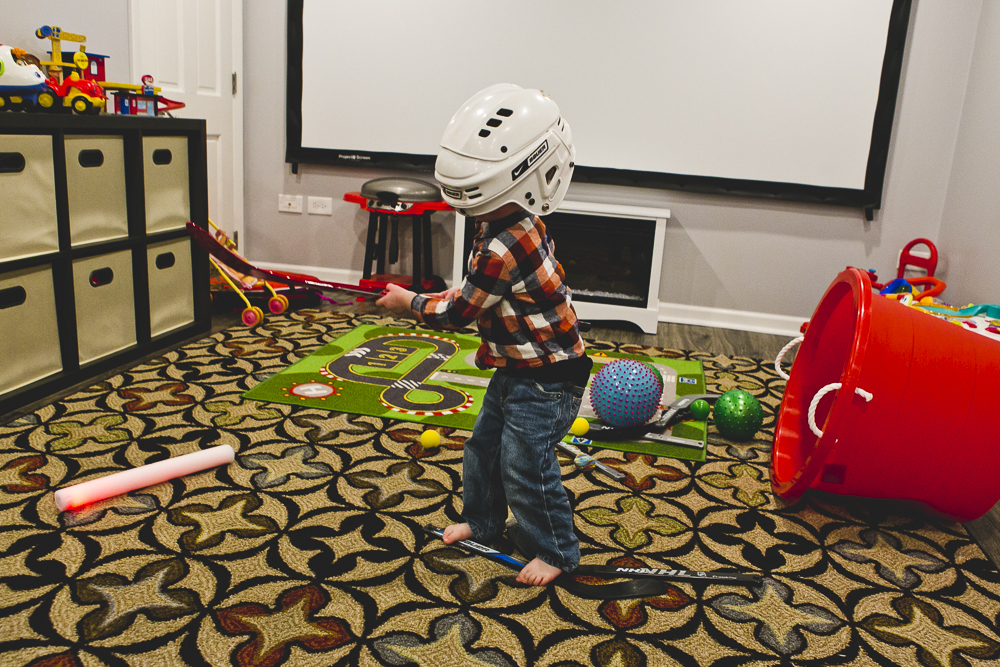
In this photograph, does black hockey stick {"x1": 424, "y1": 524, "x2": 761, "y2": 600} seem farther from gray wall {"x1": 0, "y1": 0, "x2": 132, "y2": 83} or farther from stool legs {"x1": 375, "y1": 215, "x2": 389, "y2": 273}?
stool legs {"x1": 375, "y1": 215, "x2": 389, "y2": 273}

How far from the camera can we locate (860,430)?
5.58 feet

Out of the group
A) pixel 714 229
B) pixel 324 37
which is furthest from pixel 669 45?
pixel 324 37

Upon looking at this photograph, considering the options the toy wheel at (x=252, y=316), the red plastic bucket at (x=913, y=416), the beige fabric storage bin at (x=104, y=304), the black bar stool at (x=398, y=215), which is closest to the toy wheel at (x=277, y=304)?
the toy wheel at (x=252, y=316)

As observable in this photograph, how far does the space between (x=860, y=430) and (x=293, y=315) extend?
7.98ft

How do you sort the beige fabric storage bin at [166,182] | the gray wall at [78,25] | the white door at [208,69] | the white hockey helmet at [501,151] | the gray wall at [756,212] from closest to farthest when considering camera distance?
the white hockey helmet at [501,151], the gray wall at [78,25], the beige fabric storage bin at [166,182], the white door at [208,69], the gray wall at [756,212]

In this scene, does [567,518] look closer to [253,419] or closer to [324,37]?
[253,419]

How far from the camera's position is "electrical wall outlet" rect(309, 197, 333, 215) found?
161 inches

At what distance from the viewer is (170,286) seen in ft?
9.35

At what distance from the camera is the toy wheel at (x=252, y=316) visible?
3.15 m

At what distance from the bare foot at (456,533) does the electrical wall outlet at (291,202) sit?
289 centimetres

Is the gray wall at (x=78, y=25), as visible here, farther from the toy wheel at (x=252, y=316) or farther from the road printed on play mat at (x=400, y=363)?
the road printed on play mat at (x=400, y=363)

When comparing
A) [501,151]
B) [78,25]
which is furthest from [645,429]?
[78,25]

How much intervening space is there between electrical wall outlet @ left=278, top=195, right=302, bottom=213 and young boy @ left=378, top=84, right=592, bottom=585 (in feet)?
9.45

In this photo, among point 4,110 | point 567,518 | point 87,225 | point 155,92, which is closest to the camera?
point 567,518
